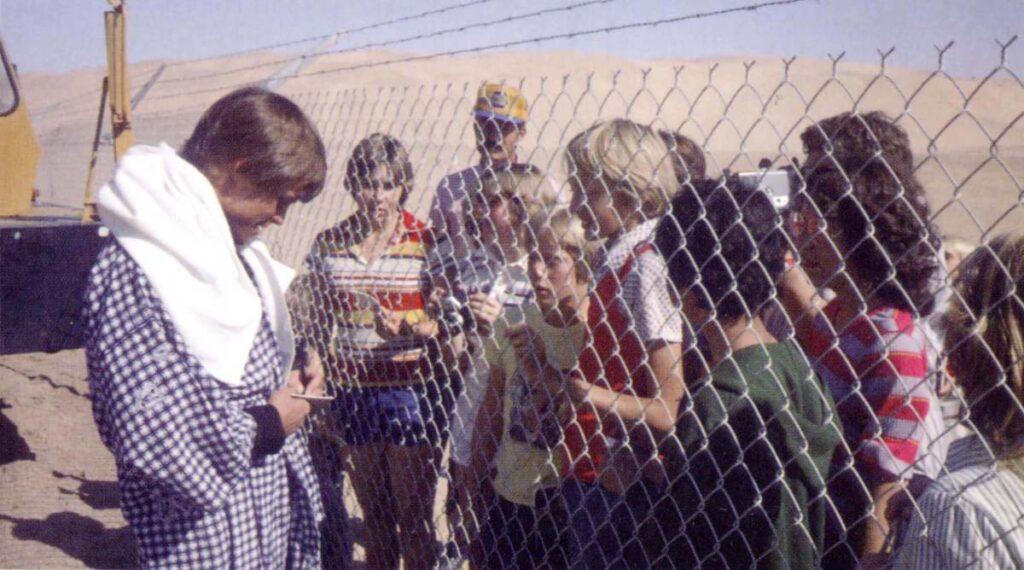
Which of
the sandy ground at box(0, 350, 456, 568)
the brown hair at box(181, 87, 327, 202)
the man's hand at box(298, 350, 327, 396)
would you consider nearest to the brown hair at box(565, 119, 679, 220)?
the brown hair at box(181, 87, 327, 202)

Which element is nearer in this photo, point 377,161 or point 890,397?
point 890,397

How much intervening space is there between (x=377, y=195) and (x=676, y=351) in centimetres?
177

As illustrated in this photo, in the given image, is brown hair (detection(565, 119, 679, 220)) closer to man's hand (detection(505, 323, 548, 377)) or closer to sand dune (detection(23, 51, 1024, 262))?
sand dune (detection(23, 51, 1024, 262))

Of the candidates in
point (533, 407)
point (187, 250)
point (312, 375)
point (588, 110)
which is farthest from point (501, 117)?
point (588, 110)

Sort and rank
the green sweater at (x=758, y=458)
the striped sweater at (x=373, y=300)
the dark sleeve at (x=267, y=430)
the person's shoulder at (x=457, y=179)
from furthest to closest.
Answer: the person's shoulder at (x=457, y=179)
the striped sweater at (x=373, y=300)
the dark sleeve at (x=267, y=430)
the green sweater at (x=758, y=458)

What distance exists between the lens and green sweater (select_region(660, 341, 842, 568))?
194cm

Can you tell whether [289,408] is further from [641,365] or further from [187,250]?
[641,365]

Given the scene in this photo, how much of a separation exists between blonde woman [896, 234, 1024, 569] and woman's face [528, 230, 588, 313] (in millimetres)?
1267

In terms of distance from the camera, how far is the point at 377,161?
12.3ft

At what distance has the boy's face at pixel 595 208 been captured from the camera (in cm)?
256

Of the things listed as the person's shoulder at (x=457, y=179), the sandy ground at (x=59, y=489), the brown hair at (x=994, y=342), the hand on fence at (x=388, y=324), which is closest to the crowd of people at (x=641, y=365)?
the brown hair at (x=994, y=342)

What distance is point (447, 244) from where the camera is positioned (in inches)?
143

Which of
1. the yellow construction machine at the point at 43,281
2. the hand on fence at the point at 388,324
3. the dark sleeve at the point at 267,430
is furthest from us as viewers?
the yellow construction machine at the point at 43,281

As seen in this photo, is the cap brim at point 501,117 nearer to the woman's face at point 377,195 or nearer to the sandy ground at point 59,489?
the woman's face at point 377,195
